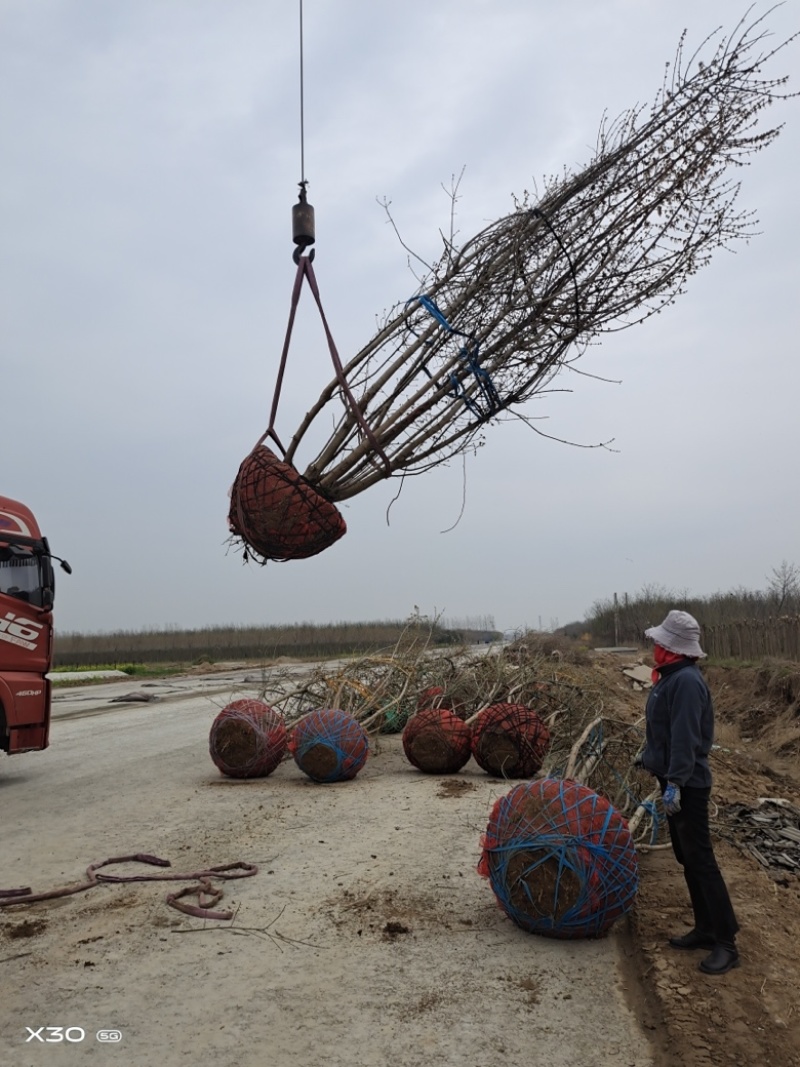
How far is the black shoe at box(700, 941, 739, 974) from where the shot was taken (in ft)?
13.6

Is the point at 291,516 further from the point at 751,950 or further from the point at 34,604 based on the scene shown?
the point at 34,604

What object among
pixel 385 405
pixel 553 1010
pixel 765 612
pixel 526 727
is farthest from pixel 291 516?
pixel 765 612

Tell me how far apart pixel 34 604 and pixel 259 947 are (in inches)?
260

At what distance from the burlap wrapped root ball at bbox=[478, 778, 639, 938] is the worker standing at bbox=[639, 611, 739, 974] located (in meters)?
0.33

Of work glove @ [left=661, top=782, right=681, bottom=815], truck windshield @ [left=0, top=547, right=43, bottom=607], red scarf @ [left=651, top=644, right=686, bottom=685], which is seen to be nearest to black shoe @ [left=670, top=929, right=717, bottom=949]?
work glove @ [left=661, top=782, right=681, bottom=815]

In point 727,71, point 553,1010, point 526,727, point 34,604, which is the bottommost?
point 553,1010

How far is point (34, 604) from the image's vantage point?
995 cm

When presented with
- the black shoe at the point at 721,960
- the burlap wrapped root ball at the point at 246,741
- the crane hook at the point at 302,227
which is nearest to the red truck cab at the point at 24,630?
the burlap wrapped root ball at the point at 246,741

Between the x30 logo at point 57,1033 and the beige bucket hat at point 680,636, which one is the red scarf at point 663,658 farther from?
the x30 logo at point 57,1033

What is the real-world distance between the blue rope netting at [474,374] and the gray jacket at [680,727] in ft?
5.72

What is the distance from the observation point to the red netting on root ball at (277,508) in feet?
14.3

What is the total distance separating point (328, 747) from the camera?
9070mm

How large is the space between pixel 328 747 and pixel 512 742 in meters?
2.04

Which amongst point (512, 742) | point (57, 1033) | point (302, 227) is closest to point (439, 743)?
point (512, 742)
